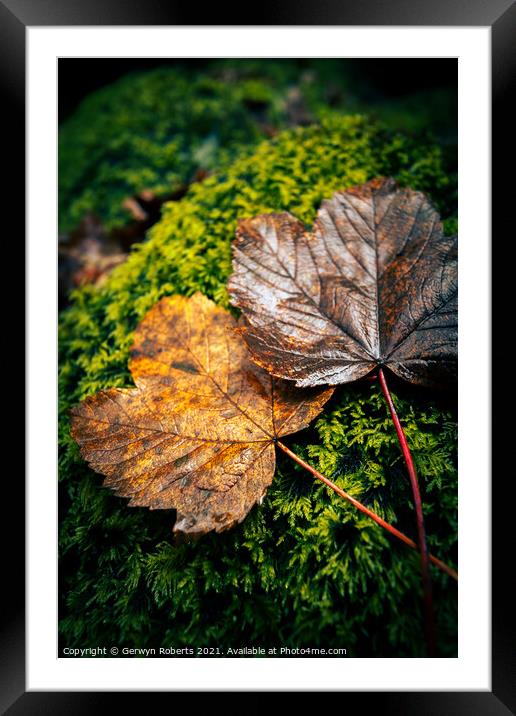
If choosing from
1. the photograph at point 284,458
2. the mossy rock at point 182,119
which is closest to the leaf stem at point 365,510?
the photograph at point 284,458

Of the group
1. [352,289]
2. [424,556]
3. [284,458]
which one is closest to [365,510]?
[424,556]

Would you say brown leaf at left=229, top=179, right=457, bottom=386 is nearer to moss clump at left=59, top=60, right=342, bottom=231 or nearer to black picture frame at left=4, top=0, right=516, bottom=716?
black picture frame at left=4, top=0, right=516, bottom=716

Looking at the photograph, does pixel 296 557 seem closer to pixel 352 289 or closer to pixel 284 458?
pixel 284 458

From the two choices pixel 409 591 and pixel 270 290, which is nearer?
pixel 409 591
